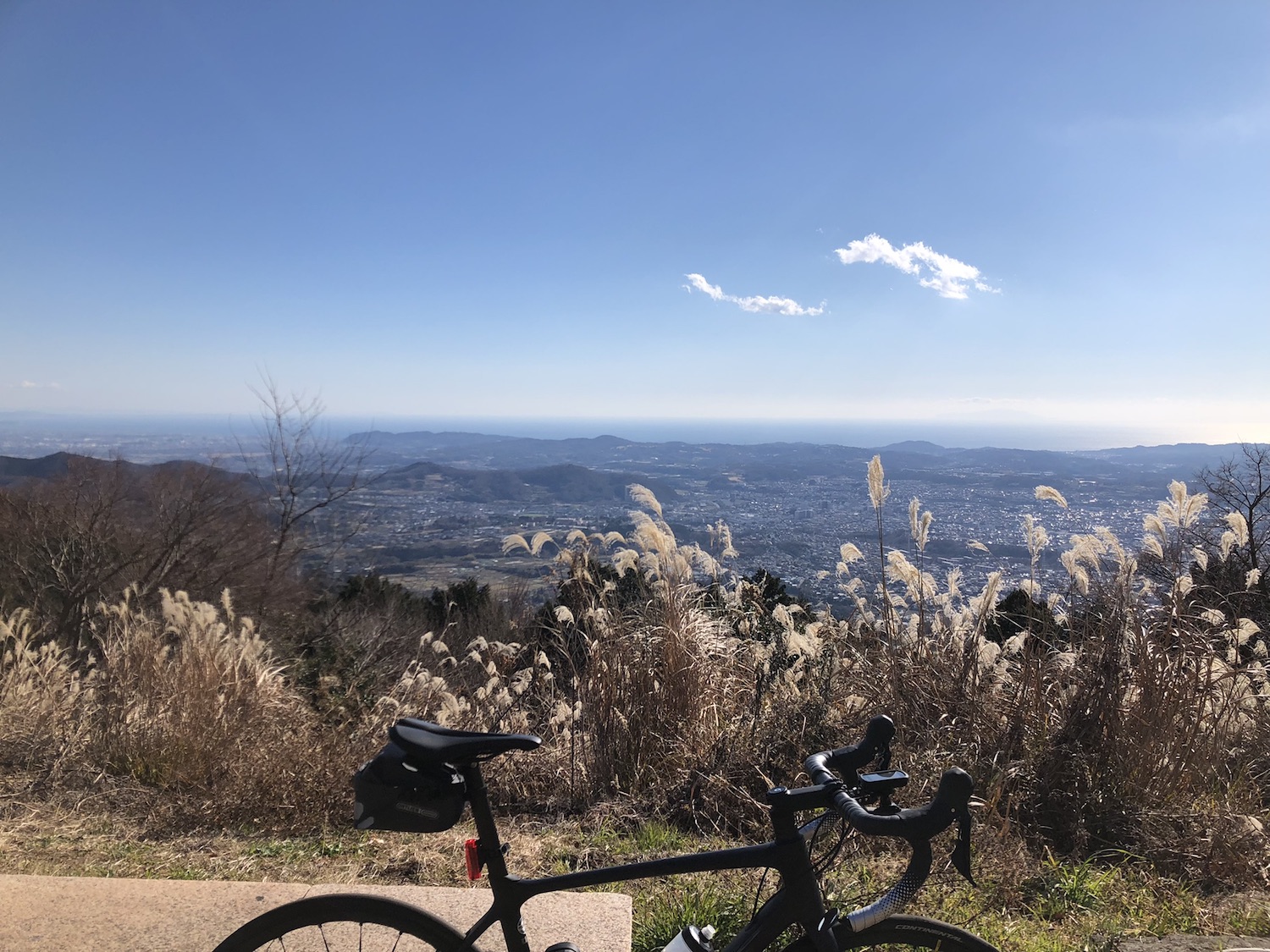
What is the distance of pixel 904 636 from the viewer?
4230mm

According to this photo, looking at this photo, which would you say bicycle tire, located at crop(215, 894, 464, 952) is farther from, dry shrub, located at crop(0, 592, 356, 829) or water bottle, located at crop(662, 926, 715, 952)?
dry shrub, located at crop(0, 592, 356, 829)

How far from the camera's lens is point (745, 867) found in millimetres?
1469

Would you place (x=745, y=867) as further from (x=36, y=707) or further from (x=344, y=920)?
(x=36, y=707)

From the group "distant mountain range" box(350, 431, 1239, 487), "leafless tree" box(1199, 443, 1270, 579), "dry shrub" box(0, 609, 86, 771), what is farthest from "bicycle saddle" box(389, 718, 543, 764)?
"leafless tree" box(1199, 443, 1270, 579)

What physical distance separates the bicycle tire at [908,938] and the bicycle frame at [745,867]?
0.04 metres

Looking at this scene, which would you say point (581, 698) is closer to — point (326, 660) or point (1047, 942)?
point (1047, 942)

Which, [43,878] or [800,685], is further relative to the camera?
[800,685]

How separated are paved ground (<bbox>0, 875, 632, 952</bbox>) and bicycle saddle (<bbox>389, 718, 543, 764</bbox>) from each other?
4.84 feet

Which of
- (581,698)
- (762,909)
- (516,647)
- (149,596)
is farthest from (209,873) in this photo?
(149,596)

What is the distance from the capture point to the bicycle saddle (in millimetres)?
1447

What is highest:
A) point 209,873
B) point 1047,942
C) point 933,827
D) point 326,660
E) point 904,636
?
point 933,827

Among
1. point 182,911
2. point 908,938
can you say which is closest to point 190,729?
point 182,911

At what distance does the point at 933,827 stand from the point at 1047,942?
2.08 meters

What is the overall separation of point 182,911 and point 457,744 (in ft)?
7.35
